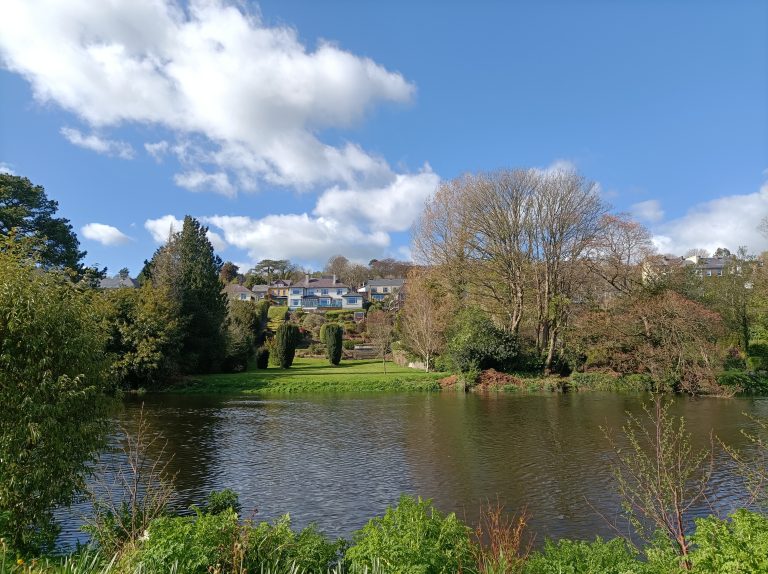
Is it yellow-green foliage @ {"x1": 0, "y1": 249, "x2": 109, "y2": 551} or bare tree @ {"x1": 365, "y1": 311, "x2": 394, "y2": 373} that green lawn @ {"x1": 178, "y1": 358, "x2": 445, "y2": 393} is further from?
yellow-green foliage @ {"x1": 0, "y1": 249, "x2": 109, "y2": 551}

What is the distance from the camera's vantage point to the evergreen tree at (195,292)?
128 feet

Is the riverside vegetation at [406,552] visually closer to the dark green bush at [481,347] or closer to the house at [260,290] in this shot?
the dark green bush at [481,347]

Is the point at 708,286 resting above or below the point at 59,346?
above

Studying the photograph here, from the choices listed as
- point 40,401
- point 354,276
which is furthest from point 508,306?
point 354,276

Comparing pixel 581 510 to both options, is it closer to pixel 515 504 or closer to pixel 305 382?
pixel 515 504

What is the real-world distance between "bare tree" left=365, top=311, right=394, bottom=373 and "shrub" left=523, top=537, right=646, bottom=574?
34237 millimetres

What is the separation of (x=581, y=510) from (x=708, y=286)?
44.7 metres

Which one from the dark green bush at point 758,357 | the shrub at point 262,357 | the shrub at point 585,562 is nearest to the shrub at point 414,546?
the shrub at point 585,562

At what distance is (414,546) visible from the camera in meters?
5.30

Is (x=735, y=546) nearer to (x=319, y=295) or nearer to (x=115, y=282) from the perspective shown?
(x=115, y=282)

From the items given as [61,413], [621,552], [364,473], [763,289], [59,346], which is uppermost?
[763,289]

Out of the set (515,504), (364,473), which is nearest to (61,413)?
(364,473)

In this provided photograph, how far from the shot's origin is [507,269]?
38188 mm

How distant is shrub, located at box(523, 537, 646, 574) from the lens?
5.29 metres
